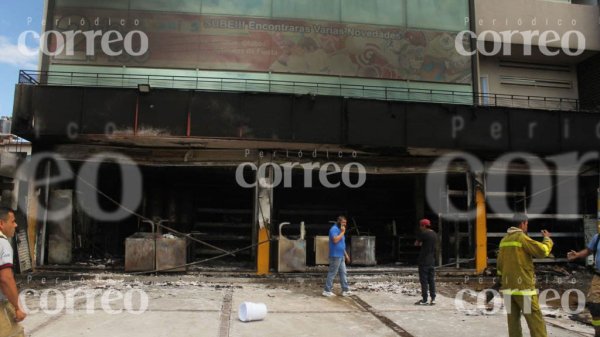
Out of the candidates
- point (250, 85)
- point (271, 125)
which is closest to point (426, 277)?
point (271, 125)

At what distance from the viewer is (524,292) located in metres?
5.68

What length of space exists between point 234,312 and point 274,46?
898 cm

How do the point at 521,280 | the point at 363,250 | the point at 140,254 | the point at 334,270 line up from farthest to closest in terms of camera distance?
the point at 363,250 → the point at 140,254 → the point at 334,270 → the point at 521,280

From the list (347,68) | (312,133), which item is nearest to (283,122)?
(312,133)

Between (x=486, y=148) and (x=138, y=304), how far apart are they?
10304 mm

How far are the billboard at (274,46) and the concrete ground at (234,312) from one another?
6.75 metres

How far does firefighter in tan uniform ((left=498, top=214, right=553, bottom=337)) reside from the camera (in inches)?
220

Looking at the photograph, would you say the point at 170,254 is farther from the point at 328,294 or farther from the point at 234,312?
the point at 328,294

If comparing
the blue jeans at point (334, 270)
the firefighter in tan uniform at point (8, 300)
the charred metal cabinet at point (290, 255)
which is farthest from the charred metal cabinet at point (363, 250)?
the firefighter in tan uniform at point (8, 300)

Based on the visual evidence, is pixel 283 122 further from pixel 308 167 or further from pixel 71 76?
pixel 71 76

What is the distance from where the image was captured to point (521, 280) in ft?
18.9

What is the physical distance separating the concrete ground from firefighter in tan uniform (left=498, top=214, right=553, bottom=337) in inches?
55.9

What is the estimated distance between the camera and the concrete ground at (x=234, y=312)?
711 cm

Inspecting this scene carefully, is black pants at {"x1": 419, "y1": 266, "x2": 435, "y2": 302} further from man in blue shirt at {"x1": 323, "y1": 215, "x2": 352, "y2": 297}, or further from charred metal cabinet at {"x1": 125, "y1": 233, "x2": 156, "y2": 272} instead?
charred metal cabinet at {"x1": 125, "y1": 233, "x2": 156, "y2": 272}
